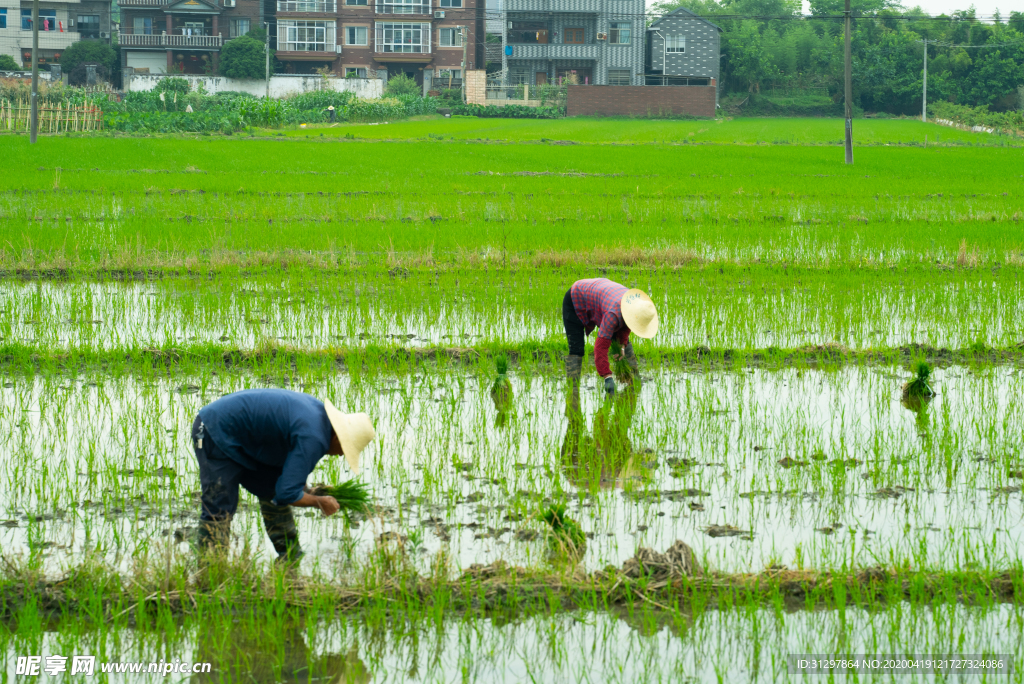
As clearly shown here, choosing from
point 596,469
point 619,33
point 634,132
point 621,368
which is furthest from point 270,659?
point 619,33

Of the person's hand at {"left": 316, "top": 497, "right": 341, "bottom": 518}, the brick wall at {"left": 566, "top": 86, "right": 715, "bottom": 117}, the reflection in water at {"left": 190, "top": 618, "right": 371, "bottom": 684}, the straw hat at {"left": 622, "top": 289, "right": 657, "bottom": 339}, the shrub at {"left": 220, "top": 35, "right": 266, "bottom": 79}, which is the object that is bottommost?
the reflection in water at {"left": 190, "top": 618, "right": 371, "bottom": 684}

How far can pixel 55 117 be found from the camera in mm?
27344

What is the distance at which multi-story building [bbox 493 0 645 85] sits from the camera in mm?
42531

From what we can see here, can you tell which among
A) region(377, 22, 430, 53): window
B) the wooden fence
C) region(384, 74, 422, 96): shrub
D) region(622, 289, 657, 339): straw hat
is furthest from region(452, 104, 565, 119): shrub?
region(622, 289, 657, 339): straw hat

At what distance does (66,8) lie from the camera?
41906 mm

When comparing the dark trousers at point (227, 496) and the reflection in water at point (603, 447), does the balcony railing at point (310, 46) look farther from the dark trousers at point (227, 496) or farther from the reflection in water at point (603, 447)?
the dark trousers at point (227, 496)

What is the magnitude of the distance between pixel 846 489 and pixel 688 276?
15.8 feet

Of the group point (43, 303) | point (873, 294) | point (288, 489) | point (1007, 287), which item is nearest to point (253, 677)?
point (288, 489)

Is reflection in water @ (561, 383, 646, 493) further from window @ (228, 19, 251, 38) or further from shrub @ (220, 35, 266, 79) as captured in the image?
window @ (228, 19, 251, 38)

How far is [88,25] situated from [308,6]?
1049 cm

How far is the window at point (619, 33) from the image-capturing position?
142 ft

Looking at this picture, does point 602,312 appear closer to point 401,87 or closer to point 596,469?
point 596,469

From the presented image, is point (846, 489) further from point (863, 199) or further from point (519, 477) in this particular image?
point (863, 199)

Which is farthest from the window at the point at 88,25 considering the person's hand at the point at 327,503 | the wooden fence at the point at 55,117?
the person's hand at the point at 327,503
